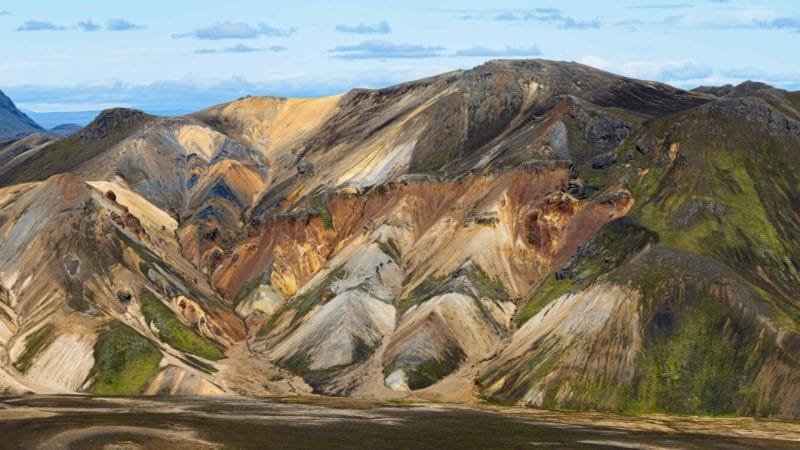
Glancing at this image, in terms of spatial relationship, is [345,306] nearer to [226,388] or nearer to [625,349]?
[226,388]

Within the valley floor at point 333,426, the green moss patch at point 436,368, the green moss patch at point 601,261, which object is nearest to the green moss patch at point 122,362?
the valley floor at point 333,426

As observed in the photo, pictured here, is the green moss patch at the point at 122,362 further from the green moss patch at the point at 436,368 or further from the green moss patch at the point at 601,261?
the green moss patch at the point at 601,261

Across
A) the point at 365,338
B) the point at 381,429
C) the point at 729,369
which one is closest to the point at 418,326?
the point at 365,338

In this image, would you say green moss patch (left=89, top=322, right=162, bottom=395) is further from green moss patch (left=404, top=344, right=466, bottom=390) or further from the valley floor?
green moss patch (left=404, top=344, right=466, bottom=390)

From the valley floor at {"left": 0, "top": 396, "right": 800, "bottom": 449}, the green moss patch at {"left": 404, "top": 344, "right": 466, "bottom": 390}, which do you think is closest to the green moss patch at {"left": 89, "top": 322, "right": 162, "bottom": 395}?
the valley floor at {"left": 0, "top": 396, "right": 800, "bottom": 449}

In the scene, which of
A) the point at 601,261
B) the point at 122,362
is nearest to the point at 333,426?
the point at 122,362

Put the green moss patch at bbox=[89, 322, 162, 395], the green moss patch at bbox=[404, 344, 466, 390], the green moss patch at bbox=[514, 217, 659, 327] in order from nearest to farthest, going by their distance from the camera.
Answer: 1. the green moss patch at bbox=[89, 322, 162, 395]
2. the green moss patch at bbox=[404, 344, 466, 390]
3. the green moss patch at bbox=[514, 217, 659, 327]
